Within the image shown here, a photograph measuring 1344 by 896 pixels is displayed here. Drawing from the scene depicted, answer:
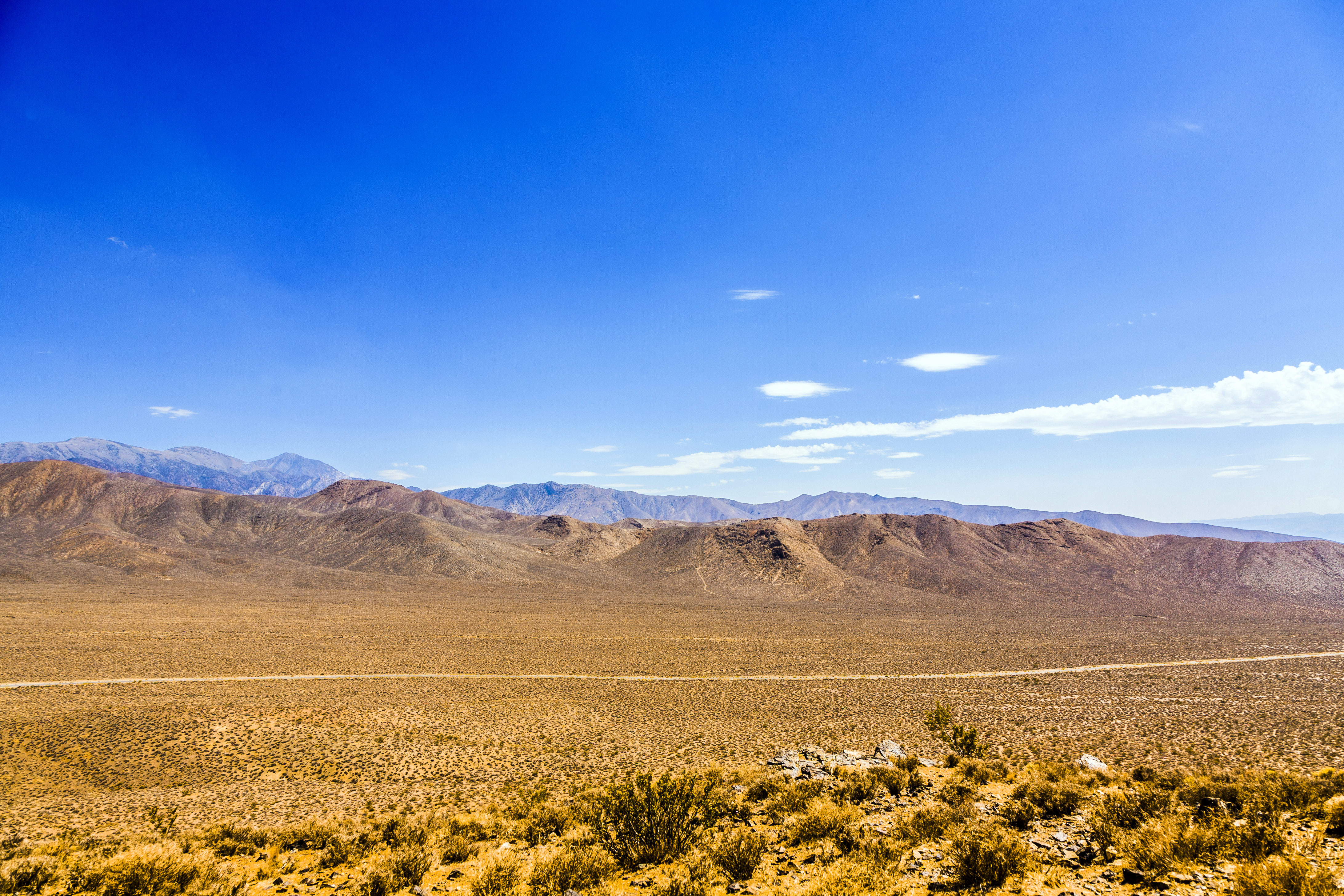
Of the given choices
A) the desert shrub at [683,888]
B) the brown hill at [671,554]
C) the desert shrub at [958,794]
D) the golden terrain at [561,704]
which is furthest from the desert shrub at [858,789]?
the brown hill at [671,554]

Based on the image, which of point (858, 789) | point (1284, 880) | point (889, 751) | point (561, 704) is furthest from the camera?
point (561, 704)

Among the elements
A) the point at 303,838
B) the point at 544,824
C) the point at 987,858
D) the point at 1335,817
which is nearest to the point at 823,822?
the point at 987,858

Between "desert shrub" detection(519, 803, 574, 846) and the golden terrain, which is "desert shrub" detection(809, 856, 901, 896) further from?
"desert shrub" detection(519, 803, 574, 846)

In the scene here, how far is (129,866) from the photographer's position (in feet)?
32.4

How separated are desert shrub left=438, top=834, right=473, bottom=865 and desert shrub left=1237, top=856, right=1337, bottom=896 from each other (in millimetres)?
11827

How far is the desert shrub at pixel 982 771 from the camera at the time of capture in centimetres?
1450

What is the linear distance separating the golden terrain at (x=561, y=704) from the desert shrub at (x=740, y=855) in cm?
29

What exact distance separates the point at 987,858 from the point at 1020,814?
3.65 metres

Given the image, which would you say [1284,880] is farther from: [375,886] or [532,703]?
[532,703]

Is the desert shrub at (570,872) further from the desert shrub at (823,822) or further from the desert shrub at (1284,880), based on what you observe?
the desert shrub at (1284,880)

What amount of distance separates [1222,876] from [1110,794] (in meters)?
4.92

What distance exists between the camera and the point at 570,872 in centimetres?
941

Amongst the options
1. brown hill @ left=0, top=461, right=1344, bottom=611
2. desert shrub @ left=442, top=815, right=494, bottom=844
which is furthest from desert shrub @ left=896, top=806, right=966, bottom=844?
brown hill @ left=0, top=461, right=1344, bottom=611

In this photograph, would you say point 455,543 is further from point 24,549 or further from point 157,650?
point 157,650
